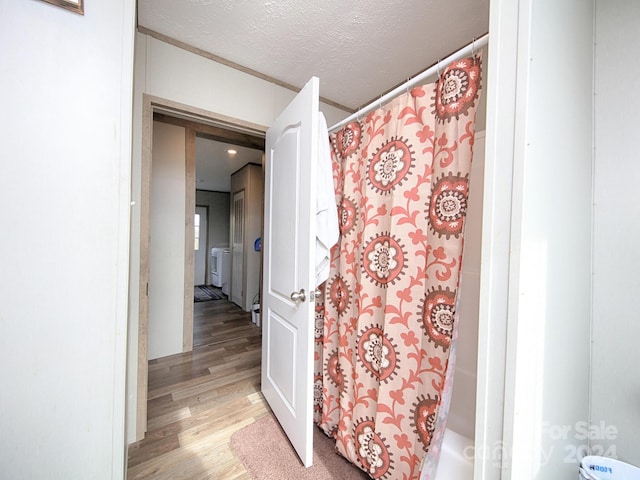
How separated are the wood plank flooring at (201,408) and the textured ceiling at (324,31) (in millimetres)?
2383

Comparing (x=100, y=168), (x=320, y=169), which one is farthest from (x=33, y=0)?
(x=320, y=169)

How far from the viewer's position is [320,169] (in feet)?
4.39

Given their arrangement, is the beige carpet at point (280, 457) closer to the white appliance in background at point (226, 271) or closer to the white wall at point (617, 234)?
the white wall at point (617, 234)

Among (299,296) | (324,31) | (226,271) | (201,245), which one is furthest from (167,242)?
(201,245)

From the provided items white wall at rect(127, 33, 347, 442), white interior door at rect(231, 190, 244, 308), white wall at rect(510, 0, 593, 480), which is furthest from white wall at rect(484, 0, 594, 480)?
white interior door at rect(231, 190, 244, 308)

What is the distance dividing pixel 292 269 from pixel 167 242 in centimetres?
185

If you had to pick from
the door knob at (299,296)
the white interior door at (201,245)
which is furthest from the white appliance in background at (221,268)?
the door knob at (299,296)

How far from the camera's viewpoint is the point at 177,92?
1.40 meters

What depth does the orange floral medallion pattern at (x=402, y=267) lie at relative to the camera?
35.6 inches

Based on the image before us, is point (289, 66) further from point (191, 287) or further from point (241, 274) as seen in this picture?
point (241, 274)

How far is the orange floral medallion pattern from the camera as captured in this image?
2.97ft

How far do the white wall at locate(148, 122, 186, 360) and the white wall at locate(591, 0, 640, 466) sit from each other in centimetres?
305

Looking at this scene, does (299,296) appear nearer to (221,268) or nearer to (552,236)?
(552,236)

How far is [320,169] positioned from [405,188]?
1.69ft
